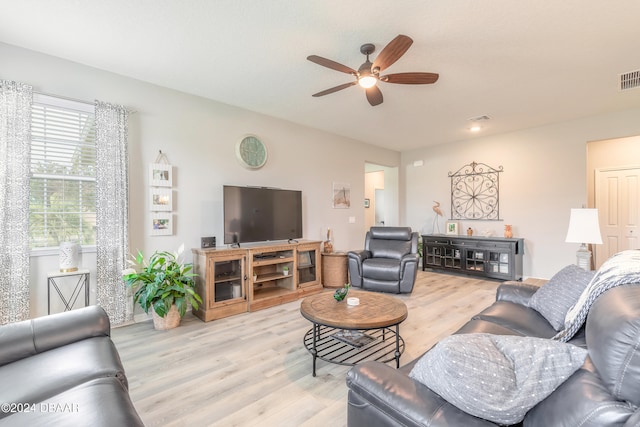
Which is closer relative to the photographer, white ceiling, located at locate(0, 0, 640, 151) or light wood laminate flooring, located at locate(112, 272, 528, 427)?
light wood laminate flooring, located at locate(112, 272, 528, 427)

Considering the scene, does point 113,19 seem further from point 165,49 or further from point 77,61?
point 77,61

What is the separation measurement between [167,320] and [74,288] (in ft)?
3.02

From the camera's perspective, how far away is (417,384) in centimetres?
105

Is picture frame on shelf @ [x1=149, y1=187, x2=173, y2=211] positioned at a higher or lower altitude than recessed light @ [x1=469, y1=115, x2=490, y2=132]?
lower

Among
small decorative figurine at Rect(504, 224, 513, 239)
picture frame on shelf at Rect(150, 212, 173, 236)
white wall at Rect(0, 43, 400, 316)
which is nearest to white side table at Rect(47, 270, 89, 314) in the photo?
white wall at Rect(0, 43, 400, 316)

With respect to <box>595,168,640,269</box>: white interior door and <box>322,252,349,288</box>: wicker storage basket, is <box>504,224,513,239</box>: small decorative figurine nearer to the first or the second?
<box>595,168,640,269</box>: white interior door

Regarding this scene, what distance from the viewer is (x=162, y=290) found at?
116 inches

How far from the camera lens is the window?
2682mm

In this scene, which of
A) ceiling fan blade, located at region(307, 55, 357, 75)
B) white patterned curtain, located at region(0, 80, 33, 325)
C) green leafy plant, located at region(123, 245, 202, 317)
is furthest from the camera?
green leafy plant, located at region(123, 245, 202, 317)

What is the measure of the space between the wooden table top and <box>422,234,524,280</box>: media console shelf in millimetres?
3471

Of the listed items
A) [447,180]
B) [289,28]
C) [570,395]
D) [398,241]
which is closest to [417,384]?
[570,395]

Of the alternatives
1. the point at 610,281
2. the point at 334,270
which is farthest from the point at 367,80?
the point at 334,270

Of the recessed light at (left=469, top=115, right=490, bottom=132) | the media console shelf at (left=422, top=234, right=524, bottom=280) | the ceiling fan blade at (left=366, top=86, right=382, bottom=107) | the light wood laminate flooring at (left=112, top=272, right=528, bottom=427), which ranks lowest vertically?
the light wood laminate flooring at (left=112, top=272, right=528, bottom=427)

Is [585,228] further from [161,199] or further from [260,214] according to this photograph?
[161,199]
